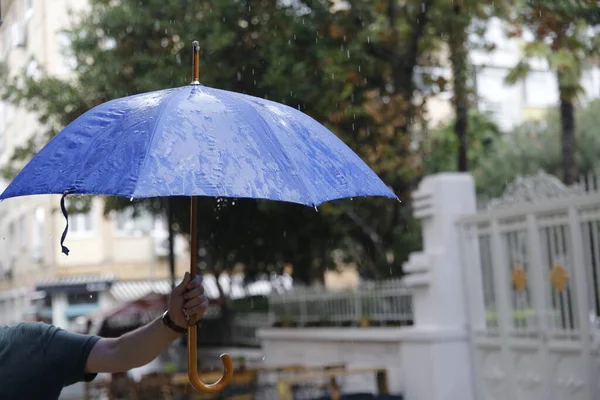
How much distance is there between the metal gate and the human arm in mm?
5312

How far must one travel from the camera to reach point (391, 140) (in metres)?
12.3

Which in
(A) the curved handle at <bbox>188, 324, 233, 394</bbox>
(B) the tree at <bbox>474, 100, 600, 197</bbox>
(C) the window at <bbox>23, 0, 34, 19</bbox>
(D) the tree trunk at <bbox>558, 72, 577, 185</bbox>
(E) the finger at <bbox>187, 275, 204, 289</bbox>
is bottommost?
(A) the curved handle at <bbox>188, 324, 233, 394</bbox>

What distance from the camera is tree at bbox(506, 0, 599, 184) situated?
38.2 feet

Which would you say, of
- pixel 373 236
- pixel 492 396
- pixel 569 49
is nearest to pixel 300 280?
pixel 373 236

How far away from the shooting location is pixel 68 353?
119 inches

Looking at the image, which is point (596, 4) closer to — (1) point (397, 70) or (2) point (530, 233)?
(1) point (397, 70)

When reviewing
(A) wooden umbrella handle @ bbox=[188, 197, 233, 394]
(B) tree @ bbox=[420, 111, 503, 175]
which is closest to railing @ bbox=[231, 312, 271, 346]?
(B) tree @ bbox=[420, 111, 503, 175]

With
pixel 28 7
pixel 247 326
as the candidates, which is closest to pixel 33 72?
pixel 28 7

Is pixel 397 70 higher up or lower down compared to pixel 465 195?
higher up

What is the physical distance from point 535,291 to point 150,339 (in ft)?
19.0

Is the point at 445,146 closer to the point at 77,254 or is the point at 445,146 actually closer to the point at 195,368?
the point at 195,368

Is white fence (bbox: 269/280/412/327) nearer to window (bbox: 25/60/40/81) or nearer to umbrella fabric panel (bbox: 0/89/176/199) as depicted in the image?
window (bbox: 25/60/40/81)

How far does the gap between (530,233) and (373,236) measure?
6.20 meters

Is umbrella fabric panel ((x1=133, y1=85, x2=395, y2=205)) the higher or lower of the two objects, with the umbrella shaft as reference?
higher
